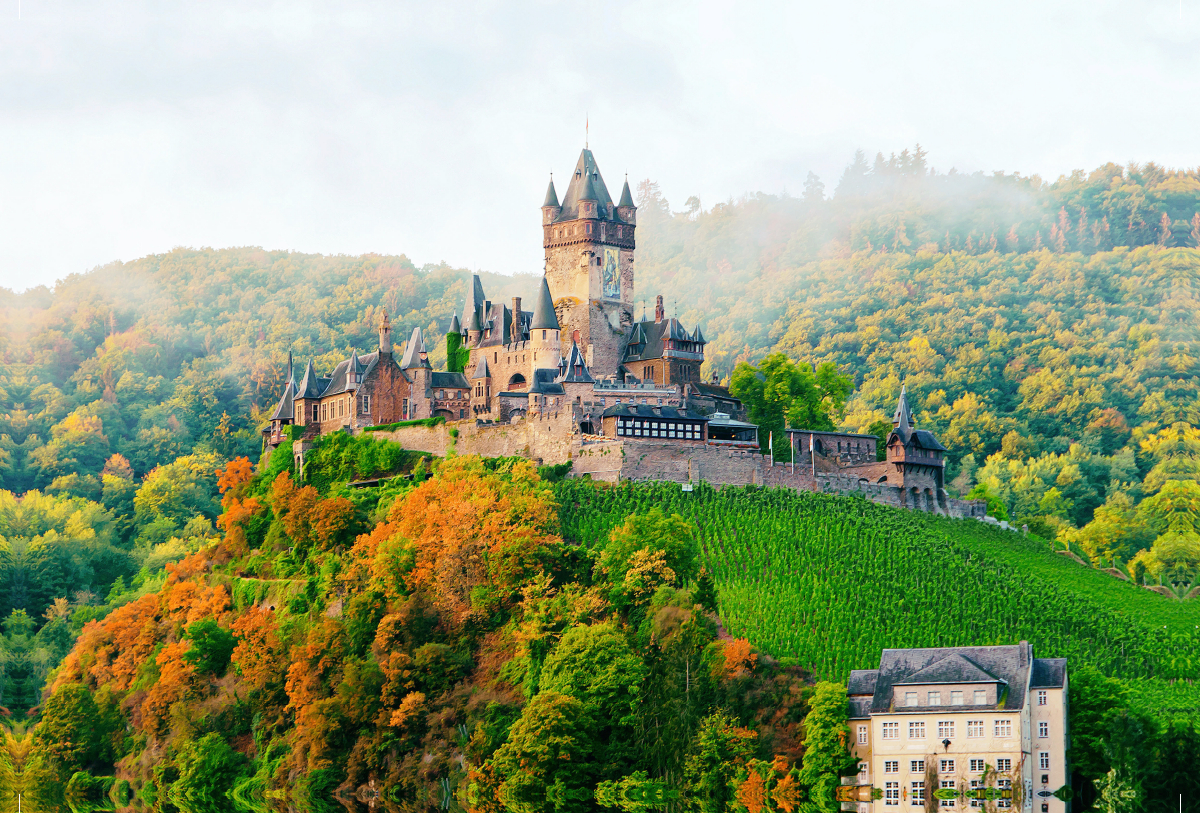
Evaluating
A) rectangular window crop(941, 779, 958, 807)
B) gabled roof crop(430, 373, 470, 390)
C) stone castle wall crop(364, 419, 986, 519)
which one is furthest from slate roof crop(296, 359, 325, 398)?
rectangular window crop(941, 779, 958, 807)

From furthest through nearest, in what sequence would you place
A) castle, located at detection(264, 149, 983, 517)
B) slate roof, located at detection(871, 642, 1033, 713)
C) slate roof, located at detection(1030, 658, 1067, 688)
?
castle, located at detection(264, 149, 983, 517)
slate roof, located at detection(1030, 658, 1067, 688)
slate roof, located at detection(871, 642, 1033, 713)

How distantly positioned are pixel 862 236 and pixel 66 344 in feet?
251

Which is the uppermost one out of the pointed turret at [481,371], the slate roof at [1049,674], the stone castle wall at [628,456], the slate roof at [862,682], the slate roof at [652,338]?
the slate roof at [652,338]

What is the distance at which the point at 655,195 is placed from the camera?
191750 mm

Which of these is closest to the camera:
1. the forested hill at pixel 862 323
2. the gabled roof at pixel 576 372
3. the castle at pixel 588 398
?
the castle at pixel 588 398

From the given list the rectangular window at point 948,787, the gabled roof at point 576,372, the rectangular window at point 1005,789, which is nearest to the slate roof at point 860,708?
the rectangular window at point 948,787

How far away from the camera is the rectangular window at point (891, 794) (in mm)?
49281

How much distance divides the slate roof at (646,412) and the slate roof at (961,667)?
23.2m

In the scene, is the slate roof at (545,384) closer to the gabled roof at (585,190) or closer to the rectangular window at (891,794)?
the gabled roof at (585,190)

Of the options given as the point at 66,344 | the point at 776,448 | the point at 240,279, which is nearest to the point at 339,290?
the point at 240,279

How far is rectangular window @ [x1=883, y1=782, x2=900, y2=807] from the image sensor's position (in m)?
49.3

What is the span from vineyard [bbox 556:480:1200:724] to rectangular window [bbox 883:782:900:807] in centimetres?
704

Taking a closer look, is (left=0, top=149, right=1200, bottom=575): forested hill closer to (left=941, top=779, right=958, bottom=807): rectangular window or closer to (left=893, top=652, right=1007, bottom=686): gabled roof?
(left=893, top=652, right=1007, bottom=686): gabled roof

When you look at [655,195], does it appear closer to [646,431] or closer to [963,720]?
[646,431]
